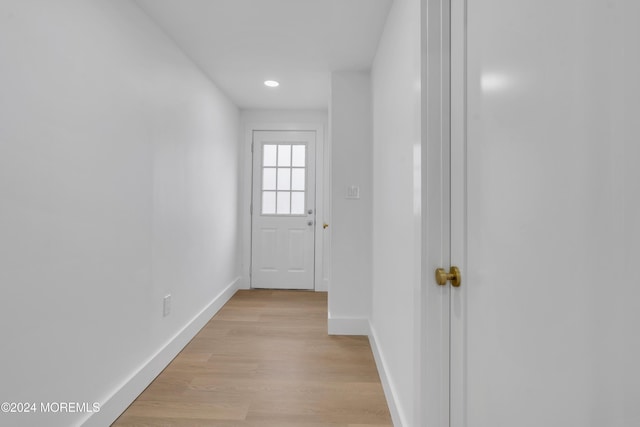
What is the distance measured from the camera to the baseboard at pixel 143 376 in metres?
1.72

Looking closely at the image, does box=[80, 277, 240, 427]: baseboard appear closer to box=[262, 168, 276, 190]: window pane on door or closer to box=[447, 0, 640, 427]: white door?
box=[447, 0, 640, 427]: white door

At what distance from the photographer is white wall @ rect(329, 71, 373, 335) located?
3.03 meters

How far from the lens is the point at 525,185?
76 centimetres

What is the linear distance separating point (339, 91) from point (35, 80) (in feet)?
7.32

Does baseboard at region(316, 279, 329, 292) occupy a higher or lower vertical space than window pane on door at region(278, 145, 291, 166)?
lower

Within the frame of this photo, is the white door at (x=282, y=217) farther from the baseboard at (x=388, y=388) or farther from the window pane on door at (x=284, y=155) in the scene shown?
the baseboard at (x=388, y=388)

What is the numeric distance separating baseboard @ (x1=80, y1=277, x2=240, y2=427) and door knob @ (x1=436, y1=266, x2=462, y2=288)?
172 centimetres

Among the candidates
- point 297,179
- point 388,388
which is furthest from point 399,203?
point 297,179

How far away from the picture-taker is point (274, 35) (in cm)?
246

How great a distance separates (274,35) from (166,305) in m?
2.08

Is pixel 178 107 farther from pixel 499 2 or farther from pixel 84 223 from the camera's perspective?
pixel 499 2

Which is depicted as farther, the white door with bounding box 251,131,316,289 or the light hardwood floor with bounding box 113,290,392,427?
the white door with bounding box 251,131,316,289

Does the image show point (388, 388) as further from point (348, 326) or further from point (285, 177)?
point (285, 177)

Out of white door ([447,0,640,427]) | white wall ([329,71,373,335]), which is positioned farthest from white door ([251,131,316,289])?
white door ([447,0,640,427])
